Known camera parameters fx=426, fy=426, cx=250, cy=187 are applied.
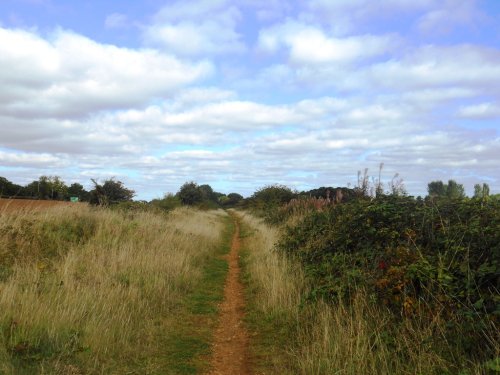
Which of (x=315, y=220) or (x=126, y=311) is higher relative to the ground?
(x=315, y=220)

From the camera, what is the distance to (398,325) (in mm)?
5176

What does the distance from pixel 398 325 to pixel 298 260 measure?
4802 mm

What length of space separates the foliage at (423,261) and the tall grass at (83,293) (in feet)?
9.77

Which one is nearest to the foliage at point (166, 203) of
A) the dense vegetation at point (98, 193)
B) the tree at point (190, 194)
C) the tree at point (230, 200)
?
the dense vegetation at point (98, 193)

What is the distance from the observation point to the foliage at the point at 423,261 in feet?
15.2

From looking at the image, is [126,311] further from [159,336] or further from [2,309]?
[2,309]

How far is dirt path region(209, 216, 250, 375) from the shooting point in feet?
18.9

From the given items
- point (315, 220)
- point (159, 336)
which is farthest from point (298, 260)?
point (159, 336)

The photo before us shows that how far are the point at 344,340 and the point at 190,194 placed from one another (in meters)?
55.1

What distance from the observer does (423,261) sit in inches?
214

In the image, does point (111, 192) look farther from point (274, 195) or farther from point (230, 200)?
point (230, 200)

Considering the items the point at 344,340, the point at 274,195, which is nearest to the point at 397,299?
the point at 344,340

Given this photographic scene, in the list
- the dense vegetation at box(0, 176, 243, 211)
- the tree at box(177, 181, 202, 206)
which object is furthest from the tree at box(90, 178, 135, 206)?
the tree at box(177, 181, 202, 206)

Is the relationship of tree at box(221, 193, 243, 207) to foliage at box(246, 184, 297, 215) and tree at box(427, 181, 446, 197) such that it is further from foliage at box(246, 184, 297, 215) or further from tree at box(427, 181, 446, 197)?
tree at box(427, 181, 446, 197)
